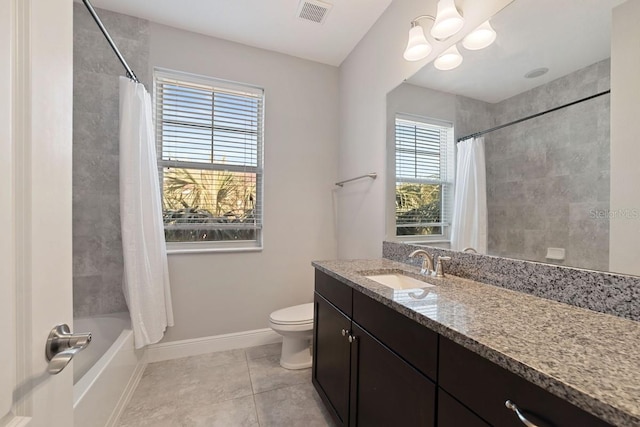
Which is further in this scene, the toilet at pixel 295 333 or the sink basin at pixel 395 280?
the toilet at pixel 295 333

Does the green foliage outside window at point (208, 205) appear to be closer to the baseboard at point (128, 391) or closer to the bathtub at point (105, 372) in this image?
the bathtub at point (105, 372)

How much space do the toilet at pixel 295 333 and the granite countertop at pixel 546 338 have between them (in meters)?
0.96

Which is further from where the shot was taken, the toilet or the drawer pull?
the toilet

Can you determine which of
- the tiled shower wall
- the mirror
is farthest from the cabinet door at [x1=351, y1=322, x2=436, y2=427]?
the tiled shower wall

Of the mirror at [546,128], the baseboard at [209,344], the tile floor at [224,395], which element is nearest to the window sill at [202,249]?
the baseboard at [209,344]

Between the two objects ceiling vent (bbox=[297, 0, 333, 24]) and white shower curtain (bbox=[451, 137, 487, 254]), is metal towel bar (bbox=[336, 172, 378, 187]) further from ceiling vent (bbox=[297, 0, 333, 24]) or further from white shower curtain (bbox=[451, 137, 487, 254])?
ceiling vent (bbox=[297, 0, 333, 24])

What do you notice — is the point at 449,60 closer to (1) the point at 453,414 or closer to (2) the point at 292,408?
(1) the point at 453,414

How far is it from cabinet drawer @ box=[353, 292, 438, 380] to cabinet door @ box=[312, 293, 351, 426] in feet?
0.59

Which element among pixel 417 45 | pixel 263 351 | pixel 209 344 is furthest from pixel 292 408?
pixel 417 45

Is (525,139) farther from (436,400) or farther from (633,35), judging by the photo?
(436,400)

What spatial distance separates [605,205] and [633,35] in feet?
1.72

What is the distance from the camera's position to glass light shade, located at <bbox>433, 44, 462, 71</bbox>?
4.66 ft

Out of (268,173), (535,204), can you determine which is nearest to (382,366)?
(535,204)

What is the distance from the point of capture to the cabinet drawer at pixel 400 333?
792mm
